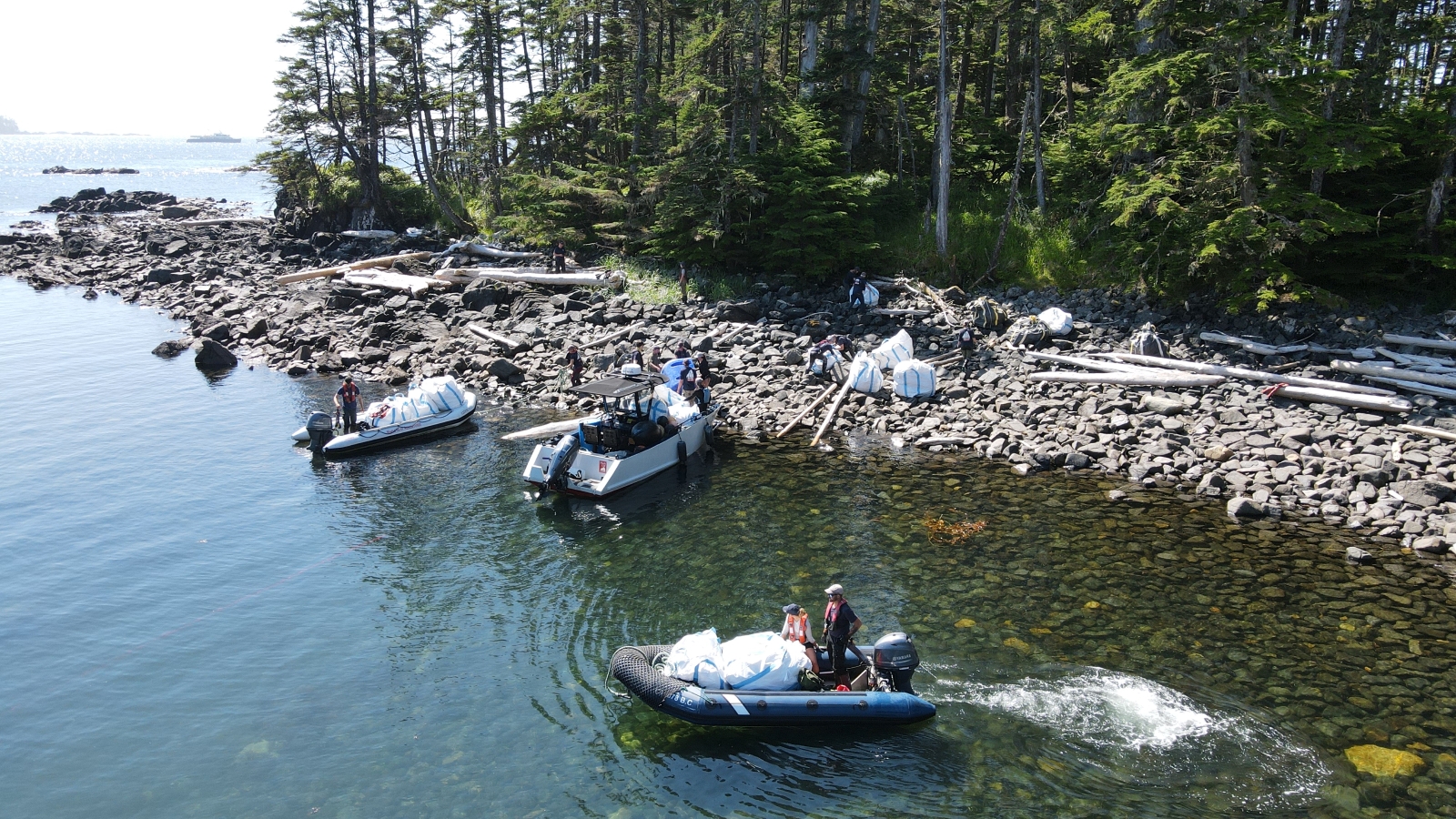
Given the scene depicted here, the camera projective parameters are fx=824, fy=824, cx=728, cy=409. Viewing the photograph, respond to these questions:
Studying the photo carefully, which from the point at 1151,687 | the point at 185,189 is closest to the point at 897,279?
the point at 1151,687

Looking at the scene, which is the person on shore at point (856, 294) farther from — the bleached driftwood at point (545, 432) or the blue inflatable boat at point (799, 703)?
the blue inflatable boat at point (799, 703)

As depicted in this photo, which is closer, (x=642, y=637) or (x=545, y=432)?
(x=642, y=637)

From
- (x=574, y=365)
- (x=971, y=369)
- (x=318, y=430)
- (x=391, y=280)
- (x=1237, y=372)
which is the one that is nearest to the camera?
(x=1237, y=372)

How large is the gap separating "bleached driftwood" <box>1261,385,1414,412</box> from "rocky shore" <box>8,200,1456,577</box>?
0.69ft

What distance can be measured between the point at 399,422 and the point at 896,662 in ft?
53.1

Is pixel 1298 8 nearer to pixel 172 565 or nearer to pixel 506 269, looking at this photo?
pixel 506 269

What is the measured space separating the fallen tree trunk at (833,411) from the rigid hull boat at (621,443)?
2936 mm

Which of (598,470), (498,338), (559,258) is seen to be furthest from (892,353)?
(559,258)

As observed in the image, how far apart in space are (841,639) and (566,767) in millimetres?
3945

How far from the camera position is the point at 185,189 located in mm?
108438

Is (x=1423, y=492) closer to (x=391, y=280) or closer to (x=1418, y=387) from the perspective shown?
(x=1418, y=387)

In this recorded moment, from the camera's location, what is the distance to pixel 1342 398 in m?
18.4

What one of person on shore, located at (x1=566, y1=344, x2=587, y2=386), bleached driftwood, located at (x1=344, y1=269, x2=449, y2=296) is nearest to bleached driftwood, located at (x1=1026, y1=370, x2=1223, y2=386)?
person on shore, located at (x1=566, y1=344, x2=587, y2=386)

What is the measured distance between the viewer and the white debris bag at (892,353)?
24.0 meters
